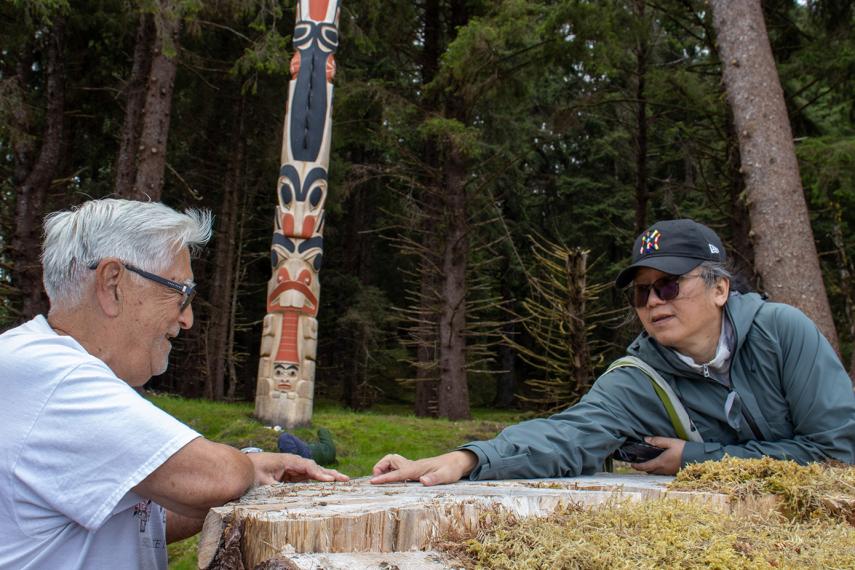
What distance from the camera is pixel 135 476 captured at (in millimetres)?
1693

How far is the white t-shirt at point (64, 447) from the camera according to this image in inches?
67.0

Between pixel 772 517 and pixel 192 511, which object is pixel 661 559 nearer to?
pixel 772 517

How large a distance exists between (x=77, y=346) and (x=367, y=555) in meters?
0.92

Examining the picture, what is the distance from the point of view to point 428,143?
49.1ft

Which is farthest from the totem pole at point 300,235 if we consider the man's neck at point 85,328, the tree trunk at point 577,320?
the man's neck at point 85,328

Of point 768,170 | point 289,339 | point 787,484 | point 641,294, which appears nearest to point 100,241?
point 641,294

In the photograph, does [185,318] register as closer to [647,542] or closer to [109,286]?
[109,286]

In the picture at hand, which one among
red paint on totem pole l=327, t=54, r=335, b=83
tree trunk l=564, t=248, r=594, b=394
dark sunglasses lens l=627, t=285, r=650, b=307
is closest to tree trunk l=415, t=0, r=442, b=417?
red paint on totem pole l=327, t=54, r=335, b=83

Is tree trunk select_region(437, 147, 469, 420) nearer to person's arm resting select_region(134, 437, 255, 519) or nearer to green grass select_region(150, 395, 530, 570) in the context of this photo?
green grass select_region(150, 395, 530, 570)

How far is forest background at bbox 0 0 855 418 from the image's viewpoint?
33.3ft

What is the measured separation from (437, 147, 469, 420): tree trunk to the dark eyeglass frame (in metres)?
10.2

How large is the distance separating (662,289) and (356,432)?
709 centimetres

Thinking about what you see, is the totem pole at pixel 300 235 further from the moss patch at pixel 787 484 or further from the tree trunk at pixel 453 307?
the moss patch at pixel 787 484

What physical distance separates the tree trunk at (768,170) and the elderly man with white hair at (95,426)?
5803 millimetres
